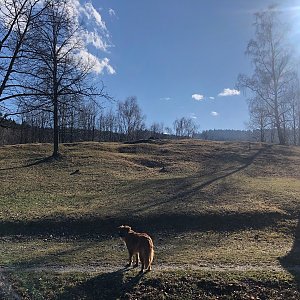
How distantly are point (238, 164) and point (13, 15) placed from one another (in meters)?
24.0

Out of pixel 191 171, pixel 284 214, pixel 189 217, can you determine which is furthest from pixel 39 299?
pixel 191 171

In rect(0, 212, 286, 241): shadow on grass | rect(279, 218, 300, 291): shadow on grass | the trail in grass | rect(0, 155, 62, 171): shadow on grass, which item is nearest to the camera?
the trail in grass

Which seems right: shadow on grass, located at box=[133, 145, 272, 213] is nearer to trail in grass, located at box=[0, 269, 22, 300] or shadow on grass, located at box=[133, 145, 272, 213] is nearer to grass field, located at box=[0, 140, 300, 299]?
grass field, located at box=[0, 140, 300, 299]

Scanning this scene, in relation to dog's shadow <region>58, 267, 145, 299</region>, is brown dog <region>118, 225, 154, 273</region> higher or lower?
higher

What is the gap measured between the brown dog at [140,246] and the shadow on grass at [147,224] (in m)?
5.15

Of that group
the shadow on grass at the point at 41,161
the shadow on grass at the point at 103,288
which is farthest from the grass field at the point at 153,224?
the shadow on grass at the point at 41,161

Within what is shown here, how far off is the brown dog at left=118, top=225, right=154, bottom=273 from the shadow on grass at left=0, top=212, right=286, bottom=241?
16.9 feet

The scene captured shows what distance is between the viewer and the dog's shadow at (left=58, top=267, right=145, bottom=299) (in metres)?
9.31

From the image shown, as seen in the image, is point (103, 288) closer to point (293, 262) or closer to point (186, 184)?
point (293, 262)

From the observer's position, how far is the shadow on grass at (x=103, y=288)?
930 centimetres

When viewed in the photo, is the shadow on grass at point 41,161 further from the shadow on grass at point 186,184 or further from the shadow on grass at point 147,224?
the shadow on grass at point 147,224

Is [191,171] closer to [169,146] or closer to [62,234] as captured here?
[169,146]

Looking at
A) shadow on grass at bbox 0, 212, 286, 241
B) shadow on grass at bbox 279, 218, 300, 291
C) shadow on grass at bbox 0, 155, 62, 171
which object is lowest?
shadow on grass at bbox 0, 212, 286, 241

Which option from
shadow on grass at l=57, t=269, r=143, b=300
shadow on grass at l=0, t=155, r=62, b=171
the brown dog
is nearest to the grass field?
shadow on grass at l=57, t=269, r=143, b=300
